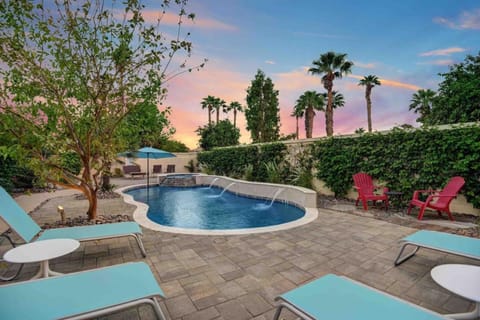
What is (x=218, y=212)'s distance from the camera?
736 cm

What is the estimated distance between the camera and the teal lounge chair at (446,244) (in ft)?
8.34

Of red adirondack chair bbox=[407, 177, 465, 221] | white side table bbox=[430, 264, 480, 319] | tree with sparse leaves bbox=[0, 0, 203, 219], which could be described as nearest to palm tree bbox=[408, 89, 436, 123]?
red adirondack chair bbox=[407, 177, 465, 221]

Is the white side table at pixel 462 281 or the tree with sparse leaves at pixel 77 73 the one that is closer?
the white side table at pixel 462 281

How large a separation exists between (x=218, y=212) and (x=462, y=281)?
6.17 m

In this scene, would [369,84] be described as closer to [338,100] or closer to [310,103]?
[338,100]

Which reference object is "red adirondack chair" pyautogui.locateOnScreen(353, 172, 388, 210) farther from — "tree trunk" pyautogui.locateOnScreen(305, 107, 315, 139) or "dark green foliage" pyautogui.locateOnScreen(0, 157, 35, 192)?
"tree trunk" pyautogui.locateOnScreen(305, 107, 315, 139)

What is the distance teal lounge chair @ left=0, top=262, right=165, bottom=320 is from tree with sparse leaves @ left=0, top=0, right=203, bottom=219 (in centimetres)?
321

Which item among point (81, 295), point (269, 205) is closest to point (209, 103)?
point (269, 205)

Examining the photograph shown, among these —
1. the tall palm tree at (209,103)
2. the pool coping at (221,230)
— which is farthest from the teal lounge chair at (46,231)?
the tall palm tree at (209,103)

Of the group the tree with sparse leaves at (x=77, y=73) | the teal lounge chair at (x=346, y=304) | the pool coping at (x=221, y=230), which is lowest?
the pool coping at (x=221, y=230)

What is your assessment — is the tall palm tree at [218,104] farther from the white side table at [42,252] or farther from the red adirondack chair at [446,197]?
the white side table at [42,252]

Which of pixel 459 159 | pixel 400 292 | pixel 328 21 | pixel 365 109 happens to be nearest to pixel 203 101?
pixel 365 109

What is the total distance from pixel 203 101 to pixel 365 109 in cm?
1952

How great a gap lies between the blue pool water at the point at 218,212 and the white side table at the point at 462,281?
13.7ft
